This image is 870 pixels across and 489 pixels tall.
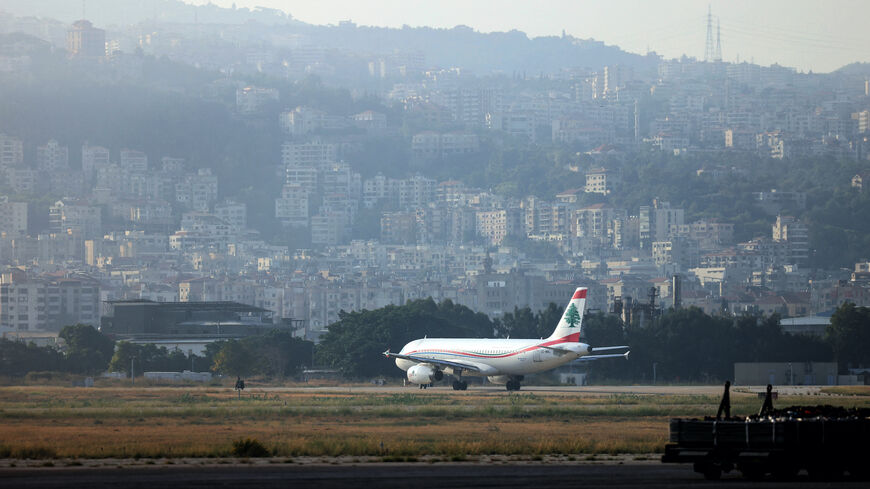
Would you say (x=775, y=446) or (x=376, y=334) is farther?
(x=376, y=334)

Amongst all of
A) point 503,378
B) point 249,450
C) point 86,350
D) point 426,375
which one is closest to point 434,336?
point 86,350

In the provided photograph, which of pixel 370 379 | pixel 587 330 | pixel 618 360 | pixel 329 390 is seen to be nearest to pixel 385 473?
pixel 329 390

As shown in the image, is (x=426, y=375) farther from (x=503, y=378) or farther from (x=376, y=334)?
(x=376, y=334)

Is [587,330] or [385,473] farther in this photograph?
[587,330]

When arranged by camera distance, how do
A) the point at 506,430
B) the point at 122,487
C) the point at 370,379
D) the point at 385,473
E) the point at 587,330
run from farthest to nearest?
the point at 587,330
the point at 370,379
the point at 506,430
the point at 385,473
the point at 122,487

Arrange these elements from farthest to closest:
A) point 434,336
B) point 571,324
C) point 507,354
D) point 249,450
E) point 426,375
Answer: point 434,336 → point 426,375 → point 507,354 → point 571,324 → point 249,450

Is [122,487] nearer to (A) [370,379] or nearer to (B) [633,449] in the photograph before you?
(B) [633,449]

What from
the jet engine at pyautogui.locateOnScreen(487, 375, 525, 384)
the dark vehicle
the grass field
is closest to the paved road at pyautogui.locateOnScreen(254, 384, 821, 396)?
the jet engine at pyautogui.locateOnScreen(487, 375, 525, 384)
